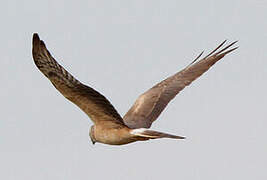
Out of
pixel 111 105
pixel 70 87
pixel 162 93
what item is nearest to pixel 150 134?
pixel 111 105

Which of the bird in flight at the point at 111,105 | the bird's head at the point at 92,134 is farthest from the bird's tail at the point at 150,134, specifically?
the bird's head at the point at 92,134

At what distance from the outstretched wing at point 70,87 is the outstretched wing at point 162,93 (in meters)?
1.32

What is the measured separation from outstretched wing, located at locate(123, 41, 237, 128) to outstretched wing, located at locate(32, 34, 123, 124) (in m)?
1.32

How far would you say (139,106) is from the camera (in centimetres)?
1473

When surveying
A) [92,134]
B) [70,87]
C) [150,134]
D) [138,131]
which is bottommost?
[150,134]

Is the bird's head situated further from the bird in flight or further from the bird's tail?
the bird's tail

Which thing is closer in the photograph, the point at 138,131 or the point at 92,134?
the point at 138,131

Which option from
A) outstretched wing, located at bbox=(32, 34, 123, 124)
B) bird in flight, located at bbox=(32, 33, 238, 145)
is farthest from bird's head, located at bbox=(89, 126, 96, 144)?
outstretched wing, located at bbox=(32, 34, 123, 124)

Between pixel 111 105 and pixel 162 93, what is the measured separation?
3354 mm

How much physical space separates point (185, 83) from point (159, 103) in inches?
30.3

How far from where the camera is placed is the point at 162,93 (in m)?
15.1

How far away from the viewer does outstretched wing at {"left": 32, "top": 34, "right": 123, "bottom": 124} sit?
11.0 m

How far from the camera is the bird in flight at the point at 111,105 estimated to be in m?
11.2

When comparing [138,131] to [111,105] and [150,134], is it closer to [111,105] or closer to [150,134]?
[150,134]
